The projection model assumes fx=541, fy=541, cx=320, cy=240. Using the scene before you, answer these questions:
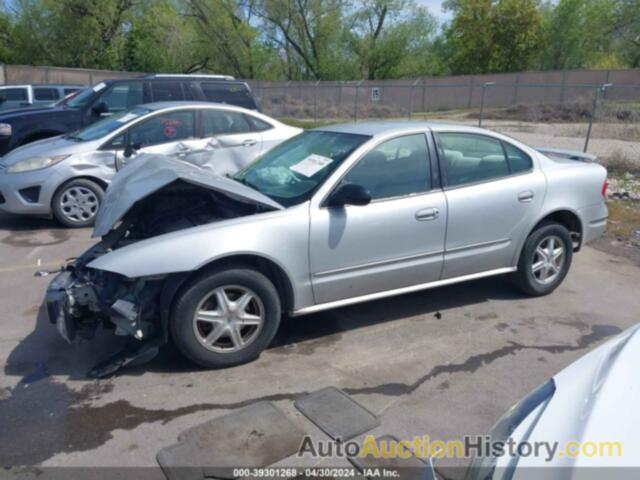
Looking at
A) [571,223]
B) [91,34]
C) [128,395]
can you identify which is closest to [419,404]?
[128,395]

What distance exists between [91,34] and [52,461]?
4342 centimetres

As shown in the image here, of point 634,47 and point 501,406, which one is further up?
point 634,47

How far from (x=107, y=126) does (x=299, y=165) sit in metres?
4.17

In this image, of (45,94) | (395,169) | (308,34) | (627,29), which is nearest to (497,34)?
(627,29)

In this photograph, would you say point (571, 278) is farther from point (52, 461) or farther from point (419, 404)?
point (52, 461)

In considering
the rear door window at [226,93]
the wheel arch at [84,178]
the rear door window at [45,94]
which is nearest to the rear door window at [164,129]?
the wheel arch at [84,178]

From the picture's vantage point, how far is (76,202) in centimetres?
709

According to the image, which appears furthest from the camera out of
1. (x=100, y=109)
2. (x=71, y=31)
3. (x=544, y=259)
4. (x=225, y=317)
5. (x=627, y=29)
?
(x=627, y=29)

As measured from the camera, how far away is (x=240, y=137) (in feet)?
24.6

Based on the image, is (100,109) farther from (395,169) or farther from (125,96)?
(395,169)

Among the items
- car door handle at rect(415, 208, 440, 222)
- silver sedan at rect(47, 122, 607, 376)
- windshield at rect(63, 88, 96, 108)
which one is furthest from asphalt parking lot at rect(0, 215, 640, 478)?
windshield at rect(63, 88, 96, 108)

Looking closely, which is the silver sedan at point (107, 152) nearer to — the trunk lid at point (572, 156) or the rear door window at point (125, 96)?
the rear door window at point (125, 96)

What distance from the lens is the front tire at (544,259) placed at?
4.90m

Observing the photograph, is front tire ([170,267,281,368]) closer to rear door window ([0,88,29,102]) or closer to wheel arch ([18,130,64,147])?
wheel arch ([18,130,64,147])
